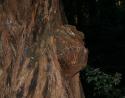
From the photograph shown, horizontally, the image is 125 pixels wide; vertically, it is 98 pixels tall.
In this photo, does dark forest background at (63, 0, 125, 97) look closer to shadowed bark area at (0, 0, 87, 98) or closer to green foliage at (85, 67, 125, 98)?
green foliage at (85, 67, 125, 98)

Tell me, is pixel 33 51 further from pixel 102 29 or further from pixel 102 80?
pixel 102 29

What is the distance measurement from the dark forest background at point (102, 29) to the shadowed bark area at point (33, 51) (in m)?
7.81

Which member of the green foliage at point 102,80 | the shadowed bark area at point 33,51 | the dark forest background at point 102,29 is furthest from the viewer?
the dark forest background at point 102,29

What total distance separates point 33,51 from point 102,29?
19.2m

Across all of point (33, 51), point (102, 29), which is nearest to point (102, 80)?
point (33, 51)

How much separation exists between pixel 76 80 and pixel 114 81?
4.20m

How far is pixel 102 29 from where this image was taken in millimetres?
22234

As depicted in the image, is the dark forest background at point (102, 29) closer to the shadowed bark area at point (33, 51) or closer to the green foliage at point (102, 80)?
the green foliage at point (102, 80)

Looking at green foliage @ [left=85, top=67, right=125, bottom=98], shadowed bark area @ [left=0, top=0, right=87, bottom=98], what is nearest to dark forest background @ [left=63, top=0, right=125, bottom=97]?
green foliage @ [left=85, top=67, right=125, bottom=98]

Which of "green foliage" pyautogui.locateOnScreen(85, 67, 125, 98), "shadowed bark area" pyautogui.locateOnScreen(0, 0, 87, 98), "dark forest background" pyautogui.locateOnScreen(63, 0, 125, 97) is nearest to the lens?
A: "shadowed bark area" pyautogui.locateOnScreen(0, 0, 87, 98)

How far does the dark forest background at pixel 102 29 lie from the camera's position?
15.1m

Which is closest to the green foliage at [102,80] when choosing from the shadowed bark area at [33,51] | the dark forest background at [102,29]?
the dark forest background at [102,29]

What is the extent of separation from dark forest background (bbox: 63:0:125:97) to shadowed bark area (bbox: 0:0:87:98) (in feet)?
25.6

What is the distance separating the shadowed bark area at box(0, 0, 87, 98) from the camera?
10.3 ft
